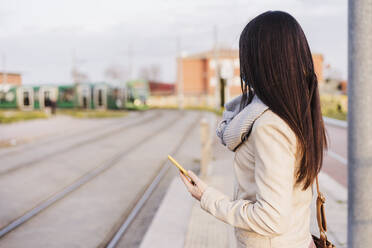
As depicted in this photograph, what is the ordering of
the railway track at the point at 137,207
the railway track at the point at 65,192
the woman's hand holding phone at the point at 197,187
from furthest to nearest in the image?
the railway track at the point at 65,192
the railway track at the point at 137,207
the woman's hand holding phone at the point at 197,187

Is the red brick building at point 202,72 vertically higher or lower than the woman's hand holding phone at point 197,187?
higher

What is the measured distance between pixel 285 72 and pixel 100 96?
36.2 meters

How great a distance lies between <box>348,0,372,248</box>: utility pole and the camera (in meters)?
1.69

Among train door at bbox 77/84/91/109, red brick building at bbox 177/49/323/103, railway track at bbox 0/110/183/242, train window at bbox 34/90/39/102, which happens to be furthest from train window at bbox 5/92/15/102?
red brick building at bbox 177/49/323/103

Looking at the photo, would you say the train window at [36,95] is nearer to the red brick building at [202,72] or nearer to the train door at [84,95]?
the train door at [84,95]

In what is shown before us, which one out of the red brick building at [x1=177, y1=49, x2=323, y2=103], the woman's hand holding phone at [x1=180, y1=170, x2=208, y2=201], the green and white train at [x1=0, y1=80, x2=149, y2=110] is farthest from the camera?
the red brick building at [x1=177, y1=49, x2=323, y2=103]

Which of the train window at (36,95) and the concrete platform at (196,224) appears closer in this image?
the concrete platform at (196,224)

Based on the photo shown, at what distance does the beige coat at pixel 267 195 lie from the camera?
1366 mm

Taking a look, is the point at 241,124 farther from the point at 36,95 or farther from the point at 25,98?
the point at 25,98

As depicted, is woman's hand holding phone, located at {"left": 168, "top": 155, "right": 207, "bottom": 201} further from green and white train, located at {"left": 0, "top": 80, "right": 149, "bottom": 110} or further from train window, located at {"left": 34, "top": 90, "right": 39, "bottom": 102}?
train window, located at {"left": 34, "top": 90, "right": 39, "bottom": 102}

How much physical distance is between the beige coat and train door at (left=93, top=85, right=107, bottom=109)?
3554 centimetres

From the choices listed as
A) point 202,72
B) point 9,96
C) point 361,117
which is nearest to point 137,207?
point 361,117

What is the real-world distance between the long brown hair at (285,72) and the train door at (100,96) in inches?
1399

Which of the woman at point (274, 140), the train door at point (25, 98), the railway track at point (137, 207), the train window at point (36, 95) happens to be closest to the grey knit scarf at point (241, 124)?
the woman at point (274, 140)
